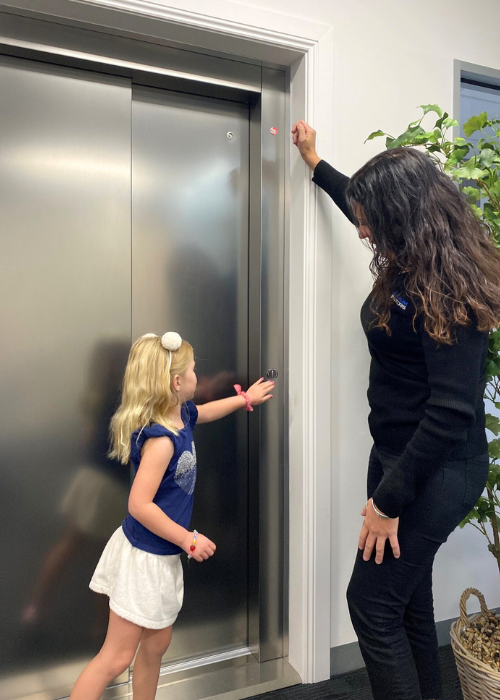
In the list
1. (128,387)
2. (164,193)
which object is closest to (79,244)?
(164,193)

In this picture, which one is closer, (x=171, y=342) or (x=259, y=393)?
(x=171, y=342)

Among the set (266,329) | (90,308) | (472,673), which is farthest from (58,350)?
(472,673)

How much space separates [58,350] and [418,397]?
108cm

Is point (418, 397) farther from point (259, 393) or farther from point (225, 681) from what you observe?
point (225, 681)

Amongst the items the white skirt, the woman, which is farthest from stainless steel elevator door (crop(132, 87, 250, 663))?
the woman

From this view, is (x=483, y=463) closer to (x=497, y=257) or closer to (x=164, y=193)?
(x=497, y=257)

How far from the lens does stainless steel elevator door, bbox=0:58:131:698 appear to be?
→ 167cm

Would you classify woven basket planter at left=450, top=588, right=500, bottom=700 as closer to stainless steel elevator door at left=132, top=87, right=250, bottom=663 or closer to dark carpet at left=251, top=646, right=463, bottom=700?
dark carpet at left=251, top=646, right=463, bottom=700

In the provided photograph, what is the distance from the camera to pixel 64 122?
1.72 meters

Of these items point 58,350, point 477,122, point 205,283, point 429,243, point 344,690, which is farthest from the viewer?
point 205,283

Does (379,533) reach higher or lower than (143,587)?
higher

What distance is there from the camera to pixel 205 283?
76.0 inches

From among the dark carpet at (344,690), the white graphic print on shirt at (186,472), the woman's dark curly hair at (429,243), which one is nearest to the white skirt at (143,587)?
the white graphic print on shirt at (186,472)

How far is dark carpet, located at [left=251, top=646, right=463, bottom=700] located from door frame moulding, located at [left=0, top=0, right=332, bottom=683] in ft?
0.12
